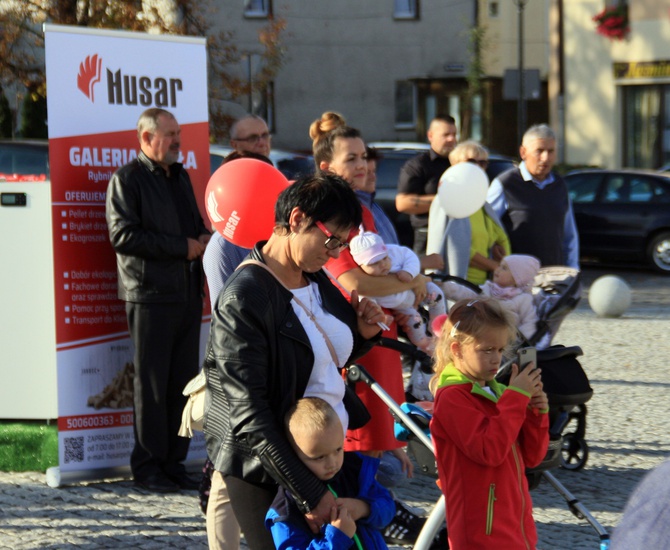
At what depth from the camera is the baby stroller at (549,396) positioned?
4.64m

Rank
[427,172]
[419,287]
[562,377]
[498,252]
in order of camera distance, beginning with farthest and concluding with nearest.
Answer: [427,172]
[498,252]
[419,287]
[562,377]

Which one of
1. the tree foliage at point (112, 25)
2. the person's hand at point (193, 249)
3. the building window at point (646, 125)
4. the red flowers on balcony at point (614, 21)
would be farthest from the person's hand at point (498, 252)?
the building window at point (646, 125)

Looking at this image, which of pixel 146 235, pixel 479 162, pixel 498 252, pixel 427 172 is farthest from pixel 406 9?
pixel 146 235

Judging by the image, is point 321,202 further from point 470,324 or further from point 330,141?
point 330,141

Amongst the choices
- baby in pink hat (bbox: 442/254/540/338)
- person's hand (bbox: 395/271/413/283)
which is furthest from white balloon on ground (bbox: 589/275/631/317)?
person's hand (bbox: 395/271/413/283)

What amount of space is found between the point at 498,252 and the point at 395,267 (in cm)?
219

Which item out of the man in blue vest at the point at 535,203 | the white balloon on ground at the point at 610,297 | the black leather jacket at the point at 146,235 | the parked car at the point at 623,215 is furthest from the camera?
the parked car at the point at 623,215

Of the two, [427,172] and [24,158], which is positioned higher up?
[24,158]

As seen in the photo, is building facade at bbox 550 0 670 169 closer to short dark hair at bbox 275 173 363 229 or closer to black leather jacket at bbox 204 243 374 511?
short dark hair at bbox 275 173 363 229

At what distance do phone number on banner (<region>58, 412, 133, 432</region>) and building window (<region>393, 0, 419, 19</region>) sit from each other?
31889 mm

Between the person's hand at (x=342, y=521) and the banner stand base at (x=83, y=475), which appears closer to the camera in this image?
the person's hand at (x=342, y=521)

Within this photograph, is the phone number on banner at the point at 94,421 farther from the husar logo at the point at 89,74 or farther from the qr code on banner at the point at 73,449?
the husar logo at the point at 89,74

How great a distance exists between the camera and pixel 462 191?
23.2 feet

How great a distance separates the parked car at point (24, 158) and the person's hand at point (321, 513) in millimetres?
10464
